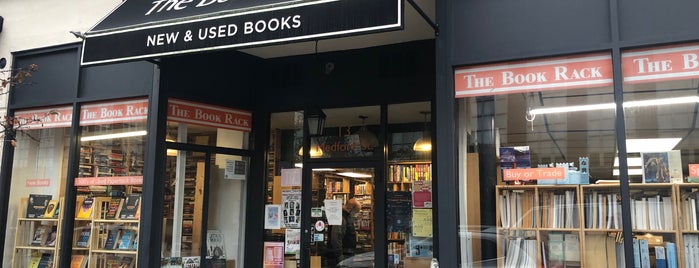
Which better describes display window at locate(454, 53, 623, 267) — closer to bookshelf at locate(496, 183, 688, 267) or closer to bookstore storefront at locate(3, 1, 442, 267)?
bookshelf at locate(496, 183, 688, 267)

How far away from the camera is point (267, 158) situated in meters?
7.45

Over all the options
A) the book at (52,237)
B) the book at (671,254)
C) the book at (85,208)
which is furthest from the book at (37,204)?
the book at (671,254)

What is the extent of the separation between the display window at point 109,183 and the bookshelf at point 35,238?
1.26 ft

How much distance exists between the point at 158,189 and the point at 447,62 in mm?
3423

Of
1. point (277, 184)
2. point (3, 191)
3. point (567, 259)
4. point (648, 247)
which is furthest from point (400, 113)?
point (3, 191)

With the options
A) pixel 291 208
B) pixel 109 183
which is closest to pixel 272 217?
pixel 291 208

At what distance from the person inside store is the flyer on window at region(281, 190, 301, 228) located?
502mm

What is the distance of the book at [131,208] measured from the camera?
21.2ft

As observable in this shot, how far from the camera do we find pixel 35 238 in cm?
707

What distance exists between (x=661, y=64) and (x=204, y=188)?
5.09 m

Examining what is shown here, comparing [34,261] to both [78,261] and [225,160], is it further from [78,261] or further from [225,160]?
[225,160]

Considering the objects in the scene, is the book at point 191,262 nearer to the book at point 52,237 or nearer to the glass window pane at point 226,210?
the glass window pane at point 226,210

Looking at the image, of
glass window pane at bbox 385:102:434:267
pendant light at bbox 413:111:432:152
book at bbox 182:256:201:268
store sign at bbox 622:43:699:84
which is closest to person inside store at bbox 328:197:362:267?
glass window pane at bbox 385:102:434:267

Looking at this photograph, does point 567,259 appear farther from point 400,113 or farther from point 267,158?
point 267,158
